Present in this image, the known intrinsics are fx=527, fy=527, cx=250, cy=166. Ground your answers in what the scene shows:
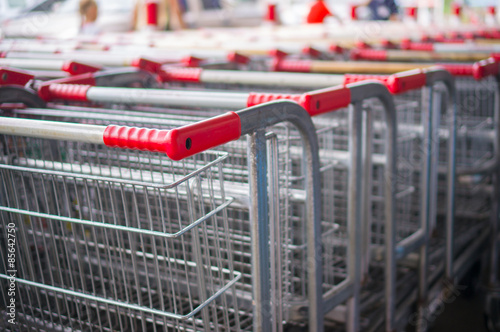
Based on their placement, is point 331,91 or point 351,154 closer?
point 331,91

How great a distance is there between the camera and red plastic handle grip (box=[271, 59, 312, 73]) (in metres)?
2.49

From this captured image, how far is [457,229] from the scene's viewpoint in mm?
Result: 2676

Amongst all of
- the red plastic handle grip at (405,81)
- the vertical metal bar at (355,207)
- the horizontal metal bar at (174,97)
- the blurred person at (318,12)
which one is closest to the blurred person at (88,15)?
the blurred person at (318,12)

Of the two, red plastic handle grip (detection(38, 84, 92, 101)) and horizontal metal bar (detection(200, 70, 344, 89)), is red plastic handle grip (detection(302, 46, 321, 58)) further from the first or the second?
red plastic handle grip (detection(38, 84, 92, 101))

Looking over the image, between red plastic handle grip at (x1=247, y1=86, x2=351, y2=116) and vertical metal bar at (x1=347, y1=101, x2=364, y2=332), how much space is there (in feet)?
0.38

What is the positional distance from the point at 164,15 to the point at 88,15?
138 cm

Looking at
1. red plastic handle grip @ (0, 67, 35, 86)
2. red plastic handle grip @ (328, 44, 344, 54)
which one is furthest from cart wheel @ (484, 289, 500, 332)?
red plastic handle grip @ (0, 67, 35, 86)

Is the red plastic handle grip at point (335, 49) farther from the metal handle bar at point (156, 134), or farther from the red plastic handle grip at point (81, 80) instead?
the metal handle bar at point (156, 134)

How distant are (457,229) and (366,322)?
113cm

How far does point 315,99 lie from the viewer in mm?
1291

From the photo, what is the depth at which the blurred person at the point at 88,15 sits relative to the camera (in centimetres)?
583

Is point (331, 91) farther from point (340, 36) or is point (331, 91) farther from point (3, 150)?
point (340, 36)

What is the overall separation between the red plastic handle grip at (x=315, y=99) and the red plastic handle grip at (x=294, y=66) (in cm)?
112

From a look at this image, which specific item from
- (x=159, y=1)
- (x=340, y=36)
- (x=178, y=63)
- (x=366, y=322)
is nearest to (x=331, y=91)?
(x=366, y=322)
